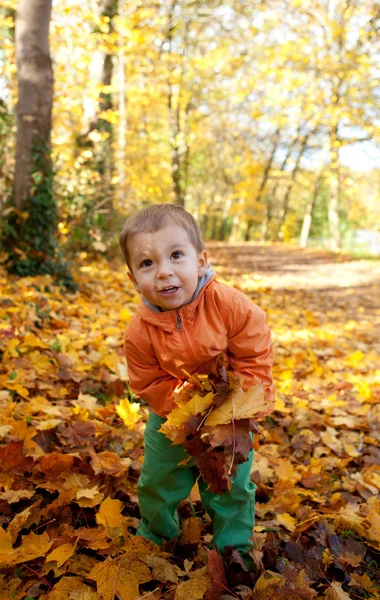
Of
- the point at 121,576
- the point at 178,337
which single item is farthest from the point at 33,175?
the point at 121,576

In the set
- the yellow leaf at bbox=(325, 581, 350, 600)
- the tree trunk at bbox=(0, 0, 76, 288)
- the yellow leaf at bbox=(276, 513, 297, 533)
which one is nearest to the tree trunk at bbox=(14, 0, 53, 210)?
the tree trunk at bbox=(0, 0, 76, 288)

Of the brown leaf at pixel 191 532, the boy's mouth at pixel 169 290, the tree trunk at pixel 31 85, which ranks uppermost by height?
the tree trunk at pixel 31 85

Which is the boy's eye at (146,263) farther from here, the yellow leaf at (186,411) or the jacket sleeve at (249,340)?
the yellow leaf at (186,411)

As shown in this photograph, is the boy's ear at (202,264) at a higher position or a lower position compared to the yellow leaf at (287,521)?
higher

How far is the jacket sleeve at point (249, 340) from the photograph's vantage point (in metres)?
1.65

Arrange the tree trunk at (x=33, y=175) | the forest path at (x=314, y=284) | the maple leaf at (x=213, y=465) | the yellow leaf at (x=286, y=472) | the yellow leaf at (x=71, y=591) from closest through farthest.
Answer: the maple leaf at (x=213, y=465)
the yellow leaf at (x=71, y=591)
the yellow leaf at (x=286, y=472)
the tree trunk at (x=33, y=175)
the forest path at (x=314, y=284)

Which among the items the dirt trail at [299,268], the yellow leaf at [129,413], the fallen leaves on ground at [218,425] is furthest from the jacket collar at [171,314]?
the dirt trail at [299,268]

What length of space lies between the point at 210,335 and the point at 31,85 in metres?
4.79

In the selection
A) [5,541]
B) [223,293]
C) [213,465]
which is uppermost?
[223,293]

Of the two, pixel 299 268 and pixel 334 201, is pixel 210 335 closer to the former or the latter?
pixel 299 268

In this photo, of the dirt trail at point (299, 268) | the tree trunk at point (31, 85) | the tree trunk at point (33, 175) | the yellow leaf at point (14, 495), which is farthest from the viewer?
the dirt trail at point (299, 268)

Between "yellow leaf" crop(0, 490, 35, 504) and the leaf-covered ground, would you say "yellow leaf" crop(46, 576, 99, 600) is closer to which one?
the leaf-covered ground

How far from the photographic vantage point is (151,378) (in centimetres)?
177

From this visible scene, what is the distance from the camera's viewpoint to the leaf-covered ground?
161 centimetres
